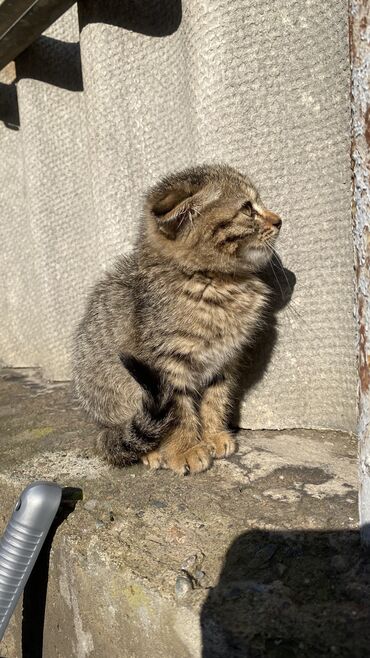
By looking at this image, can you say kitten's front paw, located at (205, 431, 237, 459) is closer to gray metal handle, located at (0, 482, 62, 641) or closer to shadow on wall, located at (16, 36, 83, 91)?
gray metal handle, located at (0, 482, 62, 641)

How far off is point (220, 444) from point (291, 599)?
89cm

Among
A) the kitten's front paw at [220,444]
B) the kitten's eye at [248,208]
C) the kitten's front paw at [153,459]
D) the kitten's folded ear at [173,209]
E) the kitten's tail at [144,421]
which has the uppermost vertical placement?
the kitten's folded ear at [173,209]

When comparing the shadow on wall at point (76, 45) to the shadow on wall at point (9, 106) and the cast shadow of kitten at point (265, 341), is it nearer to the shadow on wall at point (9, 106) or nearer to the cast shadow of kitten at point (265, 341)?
the shadow on wall at point (9, 106)

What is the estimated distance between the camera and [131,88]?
269 cm

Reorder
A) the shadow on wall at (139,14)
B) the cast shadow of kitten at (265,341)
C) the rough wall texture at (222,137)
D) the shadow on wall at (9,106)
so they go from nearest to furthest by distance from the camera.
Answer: the rough wall texture at (222,137) → the cast shadow of kitten at (265,341) → the shadow on wall at (139,14) → the shadow on wall at (9,106)

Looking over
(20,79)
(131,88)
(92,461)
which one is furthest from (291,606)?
(20,79)

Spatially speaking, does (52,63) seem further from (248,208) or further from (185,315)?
(185,315)

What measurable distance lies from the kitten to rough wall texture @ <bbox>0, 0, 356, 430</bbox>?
0.62 ft

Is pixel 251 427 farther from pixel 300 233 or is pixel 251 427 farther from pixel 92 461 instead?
pixel 300 233

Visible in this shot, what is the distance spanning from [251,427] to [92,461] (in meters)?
0.72

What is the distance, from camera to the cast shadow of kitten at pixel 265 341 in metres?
2.40

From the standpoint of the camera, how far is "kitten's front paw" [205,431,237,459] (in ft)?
7.46

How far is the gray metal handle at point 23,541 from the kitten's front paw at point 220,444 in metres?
0.65

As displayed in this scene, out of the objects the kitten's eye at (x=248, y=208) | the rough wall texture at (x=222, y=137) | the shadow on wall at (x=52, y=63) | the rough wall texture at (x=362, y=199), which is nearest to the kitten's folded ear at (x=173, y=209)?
the kitten's eye at (x=248, y=208)
